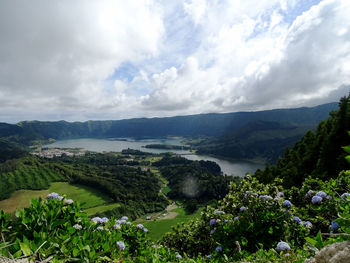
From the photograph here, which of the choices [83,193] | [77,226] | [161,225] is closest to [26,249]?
[77,226]

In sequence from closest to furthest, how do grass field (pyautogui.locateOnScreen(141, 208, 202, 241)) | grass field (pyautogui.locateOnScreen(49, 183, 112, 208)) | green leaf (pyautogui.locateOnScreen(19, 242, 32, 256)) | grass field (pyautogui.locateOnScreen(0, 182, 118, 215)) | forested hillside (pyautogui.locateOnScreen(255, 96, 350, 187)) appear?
1. green leaf (pyautogui.locateOnScreen(19, 242, 32, 256))
2. forested hillside (pyautogui.locateOnScreen(255, 96, 350, 187))
3. grass field (pyautogui.locateOnScreen(141, 208, 202, 241))
4. grass field (pyautogui.locateOnScreen(0, 182, 118, 215))
5. grass field (pyautogui.locateOnScreen(49, 183, 112, 208))

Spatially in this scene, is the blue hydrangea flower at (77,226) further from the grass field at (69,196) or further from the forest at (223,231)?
the grass field at (69,196)

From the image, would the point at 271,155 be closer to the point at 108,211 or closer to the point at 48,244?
the point at 108,211

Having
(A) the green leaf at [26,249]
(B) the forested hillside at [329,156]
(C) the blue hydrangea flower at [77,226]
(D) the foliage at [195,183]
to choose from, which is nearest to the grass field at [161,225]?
(D) the foliage at [195,183]

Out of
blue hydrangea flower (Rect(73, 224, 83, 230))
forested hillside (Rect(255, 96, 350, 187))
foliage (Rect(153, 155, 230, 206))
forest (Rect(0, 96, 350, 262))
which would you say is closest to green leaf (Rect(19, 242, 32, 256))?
forest (Rect(0, 96, 350, 262))

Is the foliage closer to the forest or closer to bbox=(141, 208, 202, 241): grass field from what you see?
bbox=(141, 208, 202, 241): grass field

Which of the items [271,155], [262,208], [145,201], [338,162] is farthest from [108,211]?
[271,155]

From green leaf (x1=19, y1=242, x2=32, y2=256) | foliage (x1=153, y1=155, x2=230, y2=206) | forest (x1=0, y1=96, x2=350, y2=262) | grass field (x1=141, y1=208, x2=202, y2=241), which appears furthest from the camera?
foliage (x1=153, y1=155, x2=230, y2=206)

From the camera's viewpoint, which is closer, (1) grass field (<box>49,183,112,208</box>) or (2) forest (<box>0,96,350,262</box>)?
(2) forest (<box>0,96,350,262</box>)

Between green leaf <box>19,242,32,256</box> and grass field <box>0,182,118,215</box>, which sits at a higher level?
green leaf <box>19,242,32,256</box>
